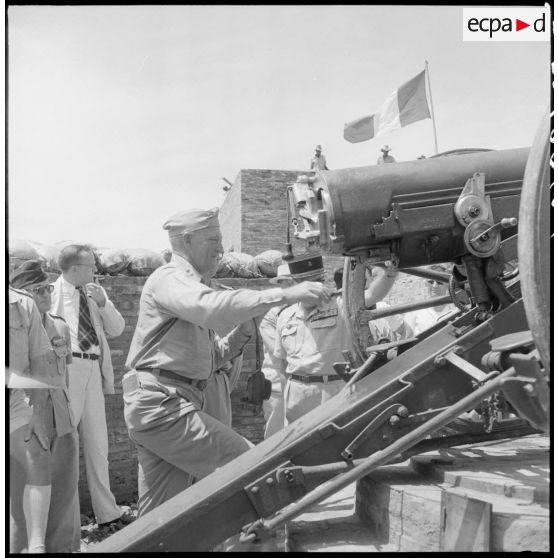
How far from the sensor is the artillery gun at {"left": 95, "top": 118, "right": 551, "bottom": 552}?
1.95 m

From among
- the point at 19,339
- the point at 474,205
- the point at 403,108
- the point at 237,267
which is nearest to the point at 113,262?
the point at 237,267

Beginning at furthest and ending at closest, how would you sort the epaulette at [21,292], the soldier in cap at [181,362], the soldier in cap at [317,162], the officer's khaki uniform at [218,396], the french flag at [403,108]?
the french flag at [403,108] < the epaulette at [21,292] < the officer's khaki uniform at [218,396] < the soldier in cap at [317,162] < the soldier in cap at [181,362]

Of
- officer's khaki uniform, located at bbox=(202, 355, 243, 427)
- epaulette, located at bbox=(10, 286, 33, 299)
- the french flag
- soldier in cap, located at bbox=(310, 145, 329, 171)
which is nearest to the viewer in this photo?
soldier in cap, located at bbox=(310, 145, 329, 171)

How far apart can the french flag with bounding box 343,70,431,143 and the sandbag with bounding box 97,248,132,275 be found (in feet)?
9.92

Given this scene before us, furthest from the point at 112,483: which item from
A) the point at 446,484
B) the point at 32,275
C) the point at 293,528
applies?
the point at 446,484

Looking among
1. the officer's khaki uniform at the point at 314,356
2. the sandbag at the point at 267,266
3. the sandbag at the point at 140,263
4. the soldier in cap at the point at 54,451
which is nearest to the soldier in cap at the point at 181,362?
the soldier in cap at the point at 54,451

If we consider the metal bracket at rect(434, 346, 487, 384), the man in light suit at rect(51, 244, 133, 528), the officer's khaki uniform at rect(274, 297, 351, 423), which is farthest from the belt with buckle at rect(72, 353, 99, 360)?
the metal bracket at rect(434, 346, 487, 384)

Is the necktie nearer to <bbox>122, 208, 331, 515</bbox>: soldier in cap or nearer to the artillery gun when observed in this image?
<bbox>122, 208, 331, 515</bbox>: soldier in cap

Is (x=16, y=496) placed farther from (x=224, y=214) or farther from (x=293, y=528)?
(x=224, y=214)

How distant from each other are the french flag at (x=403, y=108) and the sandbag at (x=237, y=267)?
1.98 metres

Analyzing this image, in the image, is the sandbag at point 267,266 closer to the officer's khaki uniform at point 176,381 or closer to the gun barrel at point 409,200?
the officer's khaki uniform at point 176,381

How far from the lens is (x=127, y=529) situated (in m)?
2.33

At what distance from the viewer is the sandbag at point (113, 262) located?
6188 mm

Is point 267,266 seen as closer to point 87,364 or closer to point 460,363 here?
point 87,364
